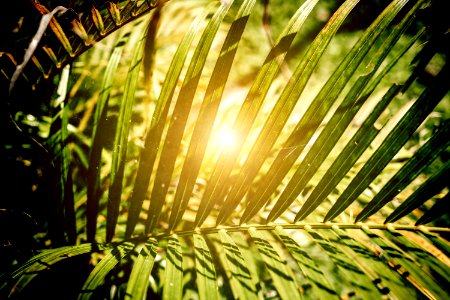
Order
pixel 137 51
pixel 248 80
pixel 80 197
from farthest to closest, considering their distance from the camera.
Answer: pixel 248 80 < pixel 80 197 < pixel 137 51

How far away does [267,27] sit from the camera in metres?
2.21

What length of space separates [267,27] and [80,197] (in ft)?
6.42

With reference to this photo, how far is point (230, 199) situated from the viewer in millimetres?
742

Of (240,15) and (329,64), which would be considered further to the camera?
(329,64)

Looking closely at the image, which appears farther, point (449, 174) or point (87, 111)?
point (87, 111)

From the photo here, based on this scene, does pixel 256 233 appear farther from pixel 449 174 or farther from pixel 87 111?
pixel 87 111

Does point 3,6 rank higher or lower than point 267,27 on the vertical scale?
lower

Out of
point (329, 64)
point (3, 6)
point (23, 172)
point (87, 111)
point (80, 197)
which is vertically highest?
point (329, 64)

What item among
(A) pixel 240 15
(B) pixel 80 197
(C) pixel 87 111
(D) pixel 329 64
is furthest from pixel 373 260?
(D) pixel 329 64

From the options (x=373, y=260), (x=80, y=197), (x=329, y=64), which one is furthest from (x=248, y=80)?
(x=373, y=260)

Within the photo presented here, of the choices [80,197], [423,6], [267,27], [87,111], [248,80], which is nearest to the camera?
[423,6]

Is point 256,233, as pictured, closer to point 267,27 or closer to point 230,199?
point 230,199

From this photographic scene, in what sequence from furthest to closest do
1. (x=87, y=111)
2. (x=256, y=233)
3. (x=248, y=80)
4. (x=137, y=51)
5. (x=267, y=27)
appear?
(x=267, y=27) < (x=248, y=80) < (x=87, y=111) < (x=256, y=233) < (x=137, y=51)

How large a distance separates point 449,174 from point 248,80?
1617mm
